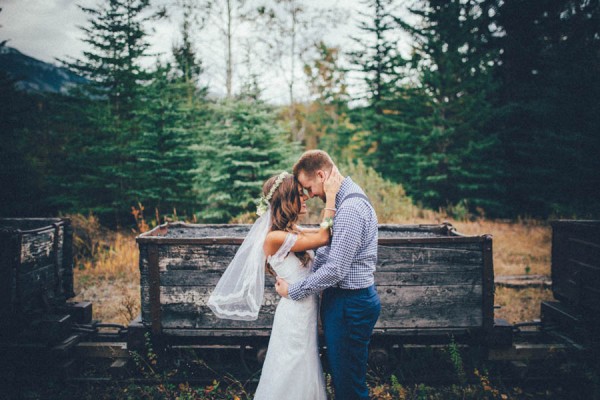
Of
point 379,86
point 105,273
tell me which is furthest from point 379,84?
point 105,273

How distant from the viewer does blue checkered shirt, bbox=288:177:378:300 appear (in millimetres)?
2527

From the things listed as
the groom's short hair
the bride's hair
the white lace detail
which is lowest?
the white lace detail

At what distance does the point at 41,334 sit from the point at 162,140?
7956 mm

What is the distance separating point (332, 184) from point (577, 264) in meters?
3.51

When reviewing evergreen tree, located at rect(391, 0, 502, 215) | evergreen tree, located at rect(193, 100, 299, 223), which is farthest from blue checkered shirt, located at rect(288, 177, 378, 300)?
evergreen tree, located at rect(391, 0, 502, 215)

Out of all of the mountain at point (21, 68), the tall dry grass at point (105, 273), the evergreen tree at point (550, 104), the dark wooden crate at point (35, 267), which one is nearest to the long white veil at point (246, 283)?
the dark wooden crate at point (35, 267)

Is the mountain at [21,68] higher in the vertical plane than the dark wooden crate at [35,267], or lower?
higher

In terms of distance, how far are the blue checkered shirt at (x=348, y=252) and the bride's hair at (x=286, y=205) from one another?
0.34 m

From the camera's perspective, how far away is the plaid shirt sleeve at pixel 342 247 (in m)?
2.52

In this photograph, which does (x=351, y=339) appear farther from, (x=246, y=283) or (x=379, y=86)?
(x=379, y=86)

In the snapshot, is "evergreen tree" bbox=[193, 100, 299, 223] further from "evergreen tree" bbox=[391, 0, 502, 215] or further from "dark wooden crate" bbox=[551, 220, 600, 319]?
"dark wooden crate" bbox=[551, 220, 600, 319]

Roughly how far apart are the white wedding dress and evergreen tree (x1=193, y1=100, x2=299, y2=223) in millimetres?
7063

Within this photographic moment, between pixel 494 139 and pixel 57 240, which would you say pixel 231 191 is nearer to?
pixel 57 240

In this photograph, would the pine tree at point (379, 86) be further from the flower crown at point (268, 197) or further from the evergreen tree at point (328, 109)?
the flower crown at point (268, 197)
